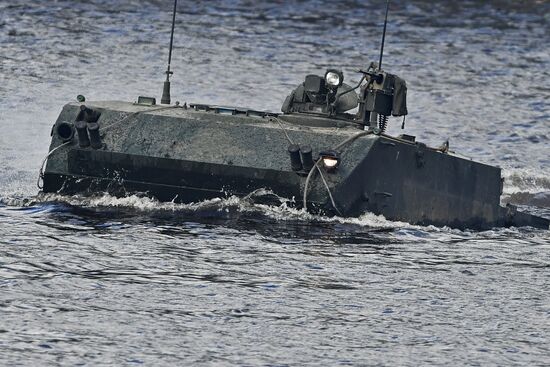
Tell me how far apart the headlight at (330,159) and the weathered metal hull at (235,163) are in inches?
4.0

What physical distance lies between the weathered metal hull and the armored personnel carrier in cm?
1

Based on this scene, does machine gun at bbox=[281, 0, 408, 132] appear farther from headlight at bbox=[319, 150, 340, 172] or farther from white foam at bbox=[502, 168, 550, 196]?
white foam at bbox=[502, 168, 550, 196]

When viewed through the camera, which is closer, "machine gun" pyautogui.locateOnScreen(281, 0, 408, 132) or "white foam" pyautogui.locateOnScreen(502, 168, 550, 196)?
"machine gun" pyautogui.locateOnScreen(281, 0, 408, 132)

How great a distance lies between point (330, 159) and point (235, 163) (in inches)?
44.1

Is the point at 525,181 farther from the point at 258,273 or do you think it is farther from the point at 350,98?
the point at 258,273

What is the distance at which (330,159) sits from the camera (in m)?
18.9

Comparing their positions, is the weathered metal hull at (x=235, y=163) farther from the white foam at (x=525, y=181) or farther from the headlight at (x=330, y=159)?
the white foam at (x=525, y=181)

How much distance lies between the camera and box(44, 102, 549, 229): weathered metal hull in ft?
62.8

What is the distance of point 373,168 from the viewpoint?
1920cm

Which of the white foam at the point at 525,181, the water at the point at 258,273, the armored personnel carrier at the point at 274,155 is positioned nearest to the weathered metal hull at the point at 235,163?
the armored personnel carrier at the point at 274,155

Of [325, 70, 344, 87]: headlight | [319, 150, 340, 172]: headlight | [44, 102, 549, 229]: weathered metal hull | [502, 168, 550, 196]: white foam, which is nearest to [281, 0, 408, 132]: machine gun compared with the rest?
[325, 70, 344, 87]: headlight

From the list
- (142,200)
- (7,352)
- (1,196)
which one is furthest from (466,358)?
(1,196)

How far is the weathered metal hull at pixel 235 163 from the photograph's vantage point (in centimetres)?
1916

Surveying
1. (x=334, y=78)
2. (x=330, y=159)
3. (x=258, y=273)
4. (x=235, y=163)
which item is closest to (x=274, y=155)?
(x=235, y=163)
